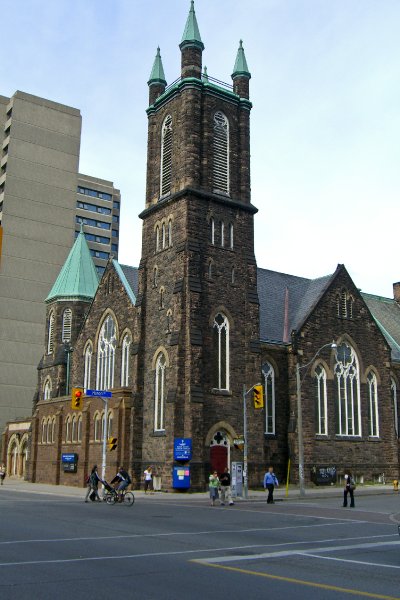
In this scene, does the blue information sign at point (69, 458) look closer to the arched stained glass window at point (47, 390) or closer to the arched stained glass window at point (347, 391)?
the arched stained glass window at point (47, 390)

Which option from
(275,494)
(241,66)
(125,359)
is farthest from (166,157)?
(275,494)

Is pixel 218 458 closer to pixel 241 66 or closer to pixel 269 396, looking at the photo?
pixel 269 396

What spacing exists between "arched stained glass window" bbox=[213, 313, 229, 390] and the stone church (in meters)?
0.07

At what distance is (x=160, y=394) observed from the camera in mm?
40594

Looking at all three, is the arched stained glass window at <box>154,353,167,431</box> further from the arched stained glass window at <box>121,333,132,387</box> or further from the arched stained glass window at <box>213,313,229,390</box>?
the arched stained glass window at <box>121,333,132,387</box>

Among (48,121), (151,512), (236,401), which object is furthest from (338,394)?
(48,121)

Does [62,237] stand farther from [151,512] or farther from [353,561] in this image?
[353,561]

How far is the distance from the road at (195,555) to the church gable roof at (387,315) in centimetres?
3402

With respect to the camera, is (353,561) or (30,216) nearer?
(353,561)

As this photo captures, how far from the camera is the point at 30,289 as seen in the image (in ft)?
305

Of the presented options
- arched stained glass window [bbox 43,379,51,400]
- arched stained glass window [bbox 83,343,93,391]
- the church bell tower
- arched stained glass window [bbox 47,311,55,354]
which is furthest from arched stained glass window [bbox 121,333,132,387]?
arched stained glass window [bbox 47,311,55,354]

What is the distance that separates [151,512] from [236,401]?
52.5ft

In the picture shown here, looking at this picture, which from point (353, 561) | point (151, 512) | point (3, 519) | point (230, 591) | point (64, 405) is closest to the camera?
point (230, 591)

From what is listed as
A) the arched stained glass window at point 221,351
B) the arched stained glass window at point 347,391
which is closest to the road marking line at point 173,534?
the arched stained glass window at point 221,351
